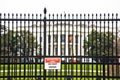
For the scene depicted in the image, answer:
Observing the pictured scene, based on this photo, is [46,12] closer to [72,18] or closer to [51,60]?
[72,18]

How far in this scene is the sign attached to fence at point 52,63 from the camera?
997 cm

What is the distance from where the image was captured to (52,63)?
10.0 m

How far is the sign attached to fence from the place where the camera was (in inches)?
392

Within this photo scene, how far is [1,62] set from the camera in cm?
1041

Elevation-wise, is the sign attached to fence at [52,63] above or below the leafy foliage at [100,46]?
below

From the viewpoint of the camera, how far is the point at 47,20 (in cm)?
1012

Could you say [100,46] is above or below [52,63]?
above

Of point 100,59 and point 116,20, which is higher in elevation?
point 116,20

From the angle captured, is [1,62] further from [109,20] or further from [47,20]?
[109,20]

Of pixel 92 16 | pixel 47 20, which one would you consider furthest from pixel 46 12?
pixel 92 16

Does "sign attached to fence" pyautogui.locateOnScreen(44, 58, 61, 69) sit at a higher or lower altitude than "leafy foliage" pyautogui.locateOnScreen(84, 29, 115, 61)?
lower

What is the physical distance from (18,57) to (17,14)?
152 centimetres

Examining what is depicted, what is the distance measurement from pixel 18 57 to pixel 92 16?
2.98m

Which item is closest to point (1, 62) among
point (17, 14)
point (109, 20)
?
point (17, 14)
